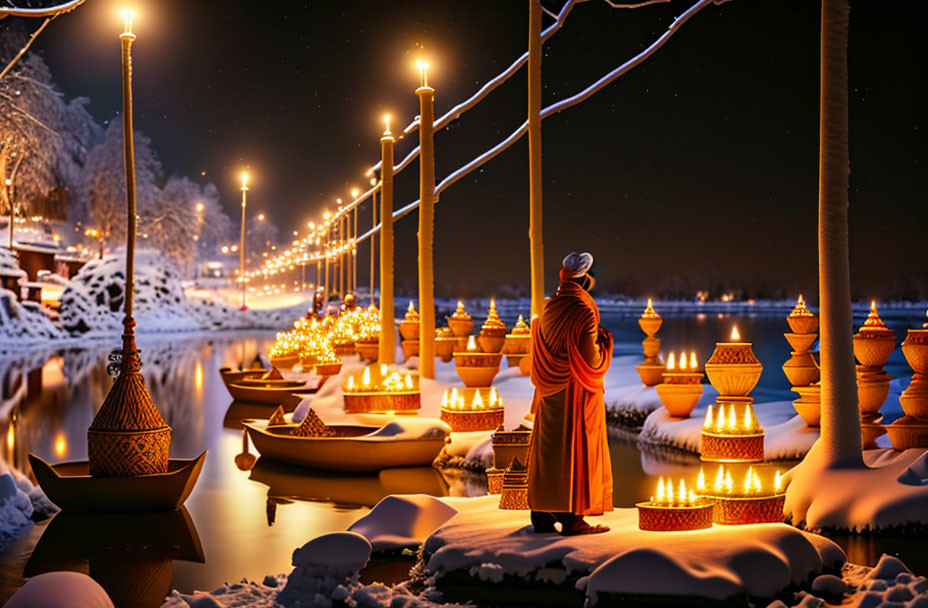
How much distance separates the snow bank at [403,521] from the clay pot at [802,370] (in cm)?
658

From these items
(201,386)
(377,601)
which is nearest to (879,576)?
(377,601)

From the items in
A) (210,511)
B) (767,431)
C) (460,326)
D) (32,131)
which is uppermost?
(32,131)

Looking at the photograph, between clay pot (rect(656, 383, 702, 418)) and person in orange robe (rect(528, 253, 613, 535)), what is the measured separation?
867 centimetres

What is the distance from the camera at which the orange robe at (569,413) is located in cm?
779

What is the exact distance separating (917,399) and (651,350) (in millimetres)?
7995

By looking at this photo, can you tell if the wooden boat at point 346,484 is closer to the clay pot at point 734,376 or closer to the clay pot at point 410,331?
the clay pot at point 734,376

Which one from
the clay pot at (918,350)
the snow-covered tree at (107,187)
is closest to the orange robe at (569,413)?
the clay pot at (918,350)

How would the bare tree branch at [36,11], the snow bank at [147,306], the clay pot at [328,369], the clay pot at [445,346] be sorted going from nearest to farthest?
the bare tree branch at [36,11]
the clay pot at [328,369]
the clay pot at [445,346]
the snow bank at [147,306]

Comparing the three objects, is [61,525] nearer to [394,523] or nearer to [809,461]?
[394,523]

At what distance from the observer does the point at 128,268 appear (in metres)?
11.2

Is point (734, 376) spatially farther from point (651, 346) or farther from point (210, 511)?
point (210, 511)

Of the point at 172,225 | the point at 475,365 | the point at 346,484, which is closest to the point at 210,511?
the point at 346,484

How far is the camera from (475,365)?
1789cm

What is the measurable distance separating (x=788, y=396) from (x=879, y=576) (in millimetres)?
25346
